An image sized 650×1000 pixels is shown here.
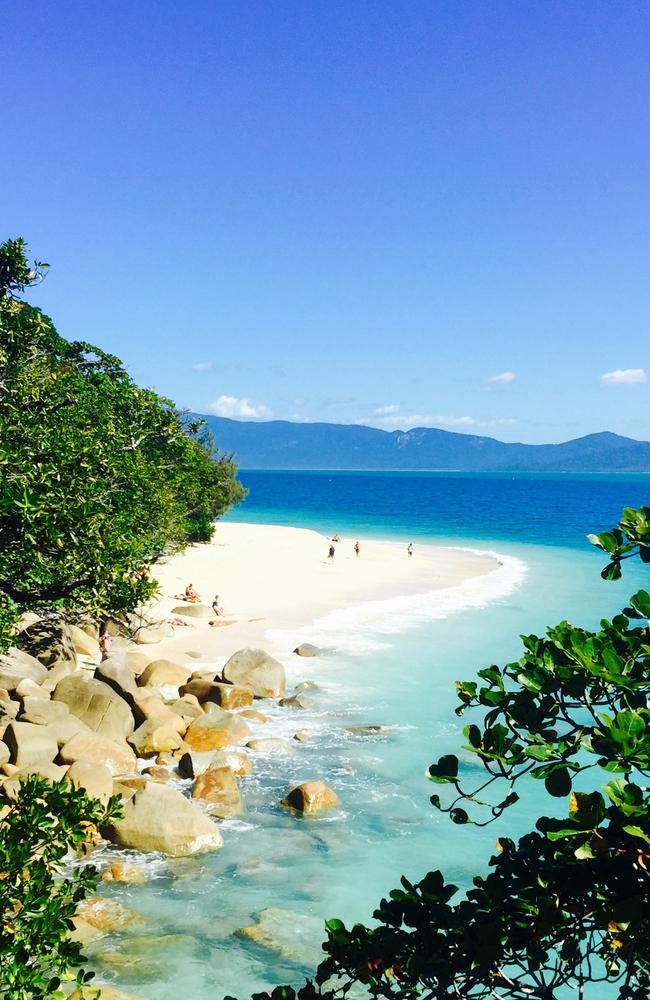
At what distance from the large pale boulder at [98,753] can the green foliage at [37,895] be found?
445 inches

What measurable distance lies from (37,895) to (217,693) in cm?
1841

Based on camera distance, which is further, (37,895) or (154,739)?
(154,739)

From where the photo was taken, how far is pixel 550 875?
13.1ft

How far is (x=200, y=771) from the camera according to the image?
17969 mm

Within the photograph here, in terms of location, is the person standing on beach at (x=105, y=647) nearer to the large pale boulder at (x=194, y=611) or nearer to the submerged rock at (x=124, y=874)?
the large pale boulder at (x=194, y=611)

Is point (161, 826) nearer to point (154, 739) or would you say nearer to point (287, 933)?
point (287, 933)

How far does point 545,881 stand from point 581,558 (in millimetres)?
66362

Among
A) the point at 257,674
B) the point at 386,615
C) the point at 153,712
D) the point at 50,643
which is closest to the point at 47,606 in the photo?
the point at 153,712

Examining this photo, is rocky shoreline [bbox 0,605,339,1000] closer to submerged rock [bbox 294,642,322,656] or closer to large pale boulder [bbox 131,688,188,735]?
large pale boulder [bbox 131,688,188,735]

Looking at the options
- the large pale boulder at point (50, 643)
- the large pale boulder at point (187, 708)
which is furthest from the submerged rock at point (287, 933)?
the large pale boulder at point (50, 643)

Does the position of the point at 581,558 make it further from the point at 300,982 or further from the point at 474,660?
the point at 300,982

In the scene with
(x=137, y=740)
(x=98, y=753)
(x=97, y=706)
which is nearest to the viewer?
(x=98, y=753)

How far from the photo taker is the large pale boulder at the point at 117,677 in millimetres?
20438

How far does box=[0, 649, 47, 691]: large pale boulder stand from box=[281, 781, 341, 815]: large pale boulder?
25.3 ft
